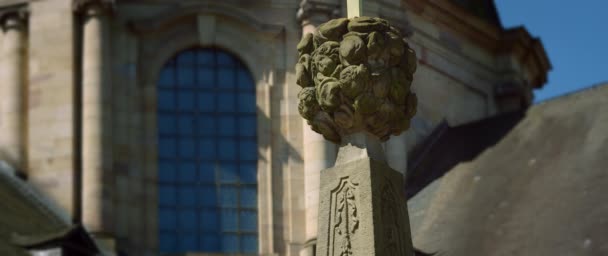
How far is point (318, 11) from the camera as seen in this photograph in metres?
30.4

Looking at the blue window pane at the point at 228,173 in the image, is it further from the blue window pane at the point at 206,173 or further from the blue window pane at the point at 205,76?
the blue window pane at the point at 205,76

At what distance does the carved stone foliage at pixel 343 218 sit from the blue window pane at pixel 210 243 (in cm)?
1724

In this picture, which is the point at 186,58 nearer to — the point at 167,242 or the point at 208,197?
the point at 208,197

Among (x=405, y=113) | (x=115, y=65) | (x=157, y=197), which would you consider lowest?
(x=157, y=197)

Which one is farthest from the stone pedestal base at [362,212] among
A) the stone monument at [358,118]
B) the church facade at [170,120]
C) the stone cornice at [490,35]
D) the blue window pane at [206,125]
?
the stone cornice at [490,35]

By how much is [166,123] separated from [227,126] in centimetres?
116

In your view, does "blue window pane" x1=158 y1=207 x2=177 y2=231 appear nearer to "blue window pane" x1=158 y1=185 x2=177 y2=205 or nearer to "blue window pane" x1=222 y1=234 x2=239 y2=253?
"blue window pane" x1=158 y1=185 x2=177 y2=205

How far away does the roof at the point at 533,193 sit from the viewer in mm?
24781

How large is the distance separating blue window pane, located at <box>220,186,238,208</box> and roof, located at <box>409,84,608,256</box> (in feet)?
11.0

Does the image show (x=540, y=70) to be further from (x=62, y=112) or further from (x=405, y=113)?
(x=405, y=113)

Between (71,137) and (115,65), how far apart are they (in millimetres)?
1733

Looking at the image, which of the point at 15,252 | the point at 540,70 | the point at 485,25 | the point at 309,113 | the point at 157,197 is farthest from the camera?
the point at 540,70

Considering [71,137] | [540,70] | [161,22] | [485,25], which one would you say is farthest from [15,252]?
[540,70]

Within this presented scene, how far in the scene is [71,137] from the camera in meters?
29.5
